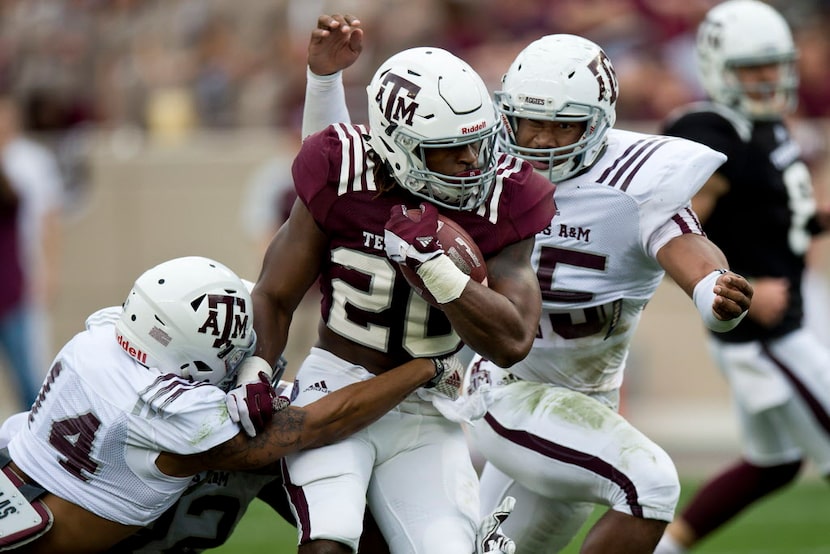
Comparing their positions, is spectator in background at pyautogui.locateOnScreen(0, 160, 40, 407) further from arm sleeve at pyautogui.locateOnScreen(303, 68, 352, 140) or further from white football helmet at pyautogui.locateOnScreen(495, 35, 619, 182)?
white football helmet at pyautogui.locateOnScreen(495, 35, 619, 182)

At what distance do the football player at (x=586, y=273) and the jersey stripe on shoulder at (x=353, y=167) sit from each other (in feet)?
1.65

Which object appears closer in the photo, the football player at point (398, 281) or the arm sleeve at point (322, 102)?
the football player at point (398, 281)

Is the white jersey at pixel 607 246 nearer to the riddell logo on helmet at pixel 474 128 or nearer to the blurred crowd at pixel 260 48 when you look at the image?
the riddell logo on helmet at pixel 474 128

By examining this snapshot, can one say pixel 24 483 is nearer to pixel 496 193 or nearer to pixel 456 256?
pixel 456 256

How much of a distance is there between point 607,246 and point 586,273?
0.10 metres

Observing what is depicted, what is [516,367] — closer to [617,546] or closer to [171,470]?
[617,546]

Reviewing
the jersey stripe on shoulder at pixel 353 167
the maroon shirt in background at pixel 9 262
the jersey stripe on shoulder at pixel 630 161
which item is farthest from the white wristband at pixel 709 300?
the maroon shirt in background at pixel 9 262

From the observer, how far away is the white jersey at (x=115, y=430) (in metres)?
3.70

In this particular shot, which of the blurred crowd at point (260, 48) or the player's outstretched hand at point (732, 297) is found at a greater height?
the player's outstretched hand at point (732, 297)

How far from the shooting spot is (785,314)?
18.3 ft

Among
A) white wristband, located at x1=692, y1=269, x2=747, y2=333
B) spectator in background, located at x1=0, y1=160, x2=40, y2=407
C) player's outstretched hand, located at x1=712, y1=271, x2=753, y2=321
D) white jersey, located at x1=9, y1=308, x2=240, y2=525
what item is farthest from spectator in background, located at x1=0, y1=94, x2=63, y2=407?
player's outstretched hand, located at x1=712, y1=271, x2=753, y2=321

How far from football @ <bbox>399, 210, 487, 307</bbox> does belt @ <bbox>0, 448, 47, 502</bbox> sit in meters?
1.18

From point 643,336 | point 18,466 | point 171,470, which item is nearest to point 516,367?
point 171,470

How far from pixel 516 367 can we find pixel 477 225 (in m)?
0.71
